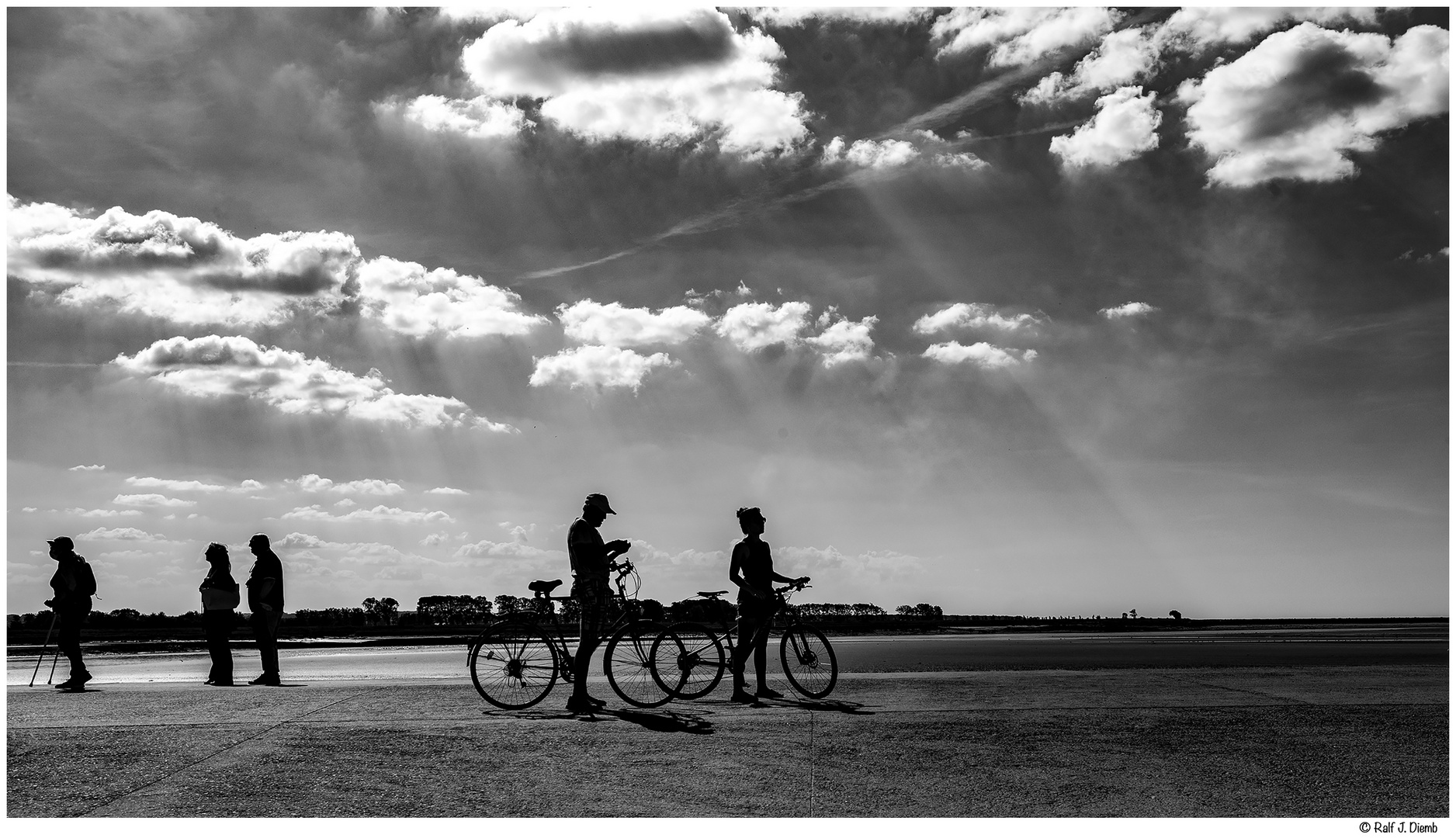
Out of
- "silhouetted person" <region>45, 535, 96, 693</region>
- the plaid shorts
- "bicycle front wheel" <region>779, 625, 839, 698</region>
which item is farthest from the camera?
"silhouetted person" <region>45, 535, 96, 693</region>

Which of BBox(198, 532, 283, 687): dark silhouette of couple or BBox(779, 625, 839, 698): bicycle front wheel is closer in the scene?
BBox(779, 625, 839, 698): bicycle front wheel

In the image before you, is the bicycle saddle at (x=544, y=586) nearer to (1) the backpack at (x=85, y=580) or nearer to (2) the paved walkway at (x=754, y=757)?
(2) the paved walkway at (x=754, y=757)

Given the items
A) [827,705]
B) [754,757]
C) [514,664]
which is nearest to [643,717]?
[514,664]

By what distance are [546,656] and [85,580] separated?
789 cm

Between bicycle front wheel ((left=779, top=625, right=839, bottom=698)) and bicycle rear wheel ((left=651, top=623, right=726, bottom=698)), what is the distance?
817mm

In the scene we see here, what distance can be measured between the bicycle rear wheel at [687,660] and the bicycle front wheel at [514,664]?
39.4 inches

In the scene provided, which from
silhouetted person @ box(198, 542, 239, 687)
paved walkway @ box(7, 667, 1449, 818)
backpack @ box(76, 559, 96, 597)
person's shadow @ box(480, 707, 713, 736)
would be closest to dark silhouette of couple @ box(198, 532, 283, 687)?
silhouetted person @ box(198, 542, 239, 687)

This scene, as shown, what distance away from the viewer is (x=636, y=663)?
36.5 ft

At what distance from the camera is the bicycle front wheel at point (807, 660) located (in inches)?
474

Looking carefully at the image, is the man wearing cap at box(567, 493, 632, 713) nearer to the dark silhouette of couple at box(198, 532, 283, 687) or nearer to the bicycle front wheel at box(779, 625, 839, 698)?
the bicycle front wheel at box(779, 625, 839, 698)

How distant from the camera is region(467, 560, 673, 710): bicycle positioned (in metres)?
11.0

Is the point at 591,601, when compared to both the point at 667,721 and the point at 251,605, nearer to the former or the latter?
the point at 667,721

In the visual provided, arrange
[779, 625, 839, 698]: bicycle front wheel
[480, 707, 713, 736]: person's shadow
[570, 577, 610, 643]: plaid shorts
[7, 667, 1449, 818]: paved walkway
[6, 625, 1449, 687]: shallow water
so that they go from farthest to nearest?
[6, 625, 1449, 687]: shallow water → [779, 625, 839, 698]: bicycle front wheel → [570, 577, 610, 643]: plaid shorts → [480, 707, 713, 736]: person's shadow → [7, 667, 1449, 818]: paved walkway

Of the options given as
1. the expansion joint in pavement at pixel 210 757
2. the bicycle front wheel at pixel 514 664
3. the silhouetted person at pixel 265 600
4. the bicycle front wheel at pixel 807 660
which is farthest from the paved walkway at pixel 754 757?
the silhouetted person at pixel 265 600
